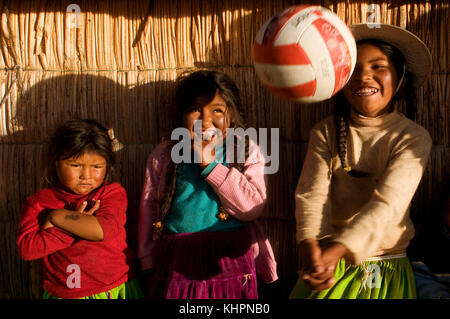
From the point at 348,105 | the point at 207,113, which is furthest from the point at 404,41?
the point at 207,113

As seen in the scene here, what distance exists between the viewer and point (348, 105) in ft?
7.75

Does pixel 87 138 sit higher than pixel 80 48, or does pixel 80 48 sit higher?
pixel 80 48

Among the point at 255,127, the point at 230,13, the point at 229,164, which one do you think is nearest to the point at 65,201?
the point at 229,164

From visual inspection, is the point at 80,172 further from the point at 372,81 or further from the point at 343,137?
the point at 372,81

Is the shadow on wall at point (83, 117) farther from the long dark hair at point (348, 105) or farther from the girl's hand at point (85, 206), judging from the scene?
the long dark hair at point (348, 105)

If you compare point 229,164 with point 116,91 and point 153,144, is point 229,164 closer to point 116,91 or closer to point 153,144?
point 153,144

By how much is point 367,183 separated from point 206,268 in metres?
0.93

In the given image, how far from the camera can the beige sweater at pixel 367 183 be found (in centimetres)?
198

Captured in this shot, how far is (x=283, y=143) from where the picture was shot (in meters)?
2.68

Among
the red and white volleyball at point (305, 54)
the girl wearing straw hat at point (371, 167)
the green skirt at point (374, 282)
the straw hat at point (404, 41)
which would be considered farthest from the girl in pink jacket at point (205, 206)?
the straw hat at point (404, 41)

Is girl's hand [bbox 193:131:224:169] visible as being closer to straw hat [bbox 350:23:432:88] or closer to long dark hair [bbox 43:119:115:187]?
long dark hair [bbox 43:119:115:187]

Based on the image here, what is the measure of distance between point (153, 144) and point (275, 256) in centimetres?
101

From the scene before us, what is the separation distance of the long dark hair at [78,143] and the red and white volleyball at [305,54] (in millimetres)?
1023
